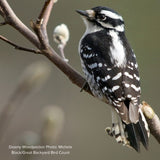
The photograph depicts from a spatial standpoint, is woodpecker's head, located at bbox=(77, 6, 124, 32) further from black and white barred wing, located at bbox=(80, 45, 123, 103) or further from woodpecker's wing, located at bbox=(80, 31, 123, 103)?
black and white barred wing, located at bbox=(80, 45, 123, 103)

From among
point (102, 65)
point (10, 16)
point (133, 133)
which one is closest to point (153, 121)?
point (133, 133)

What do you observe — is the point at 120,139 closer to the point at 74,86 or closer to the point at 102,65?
the point at 102,65

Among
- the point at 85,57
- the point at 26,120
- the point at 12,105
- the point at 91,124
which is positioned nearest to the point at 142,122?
the point at 85,57

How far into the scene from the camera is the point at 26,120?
260 inches

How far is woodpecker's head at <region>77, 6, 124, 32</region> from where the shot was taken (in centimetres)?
416

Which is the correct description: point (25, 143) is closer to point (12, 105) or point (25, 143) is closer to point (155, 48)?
point (12, 105)

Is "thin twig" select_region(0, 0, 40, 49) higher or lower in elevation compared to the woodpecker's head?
lower

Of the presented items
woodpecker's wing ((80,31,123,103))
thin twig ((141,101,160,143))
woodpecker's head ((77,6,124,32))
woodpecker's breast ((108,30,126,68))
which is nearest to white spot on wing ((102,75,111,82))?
woodpecker's wing ((80,31,123,103))

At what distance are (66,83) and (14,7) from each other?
1627 mm

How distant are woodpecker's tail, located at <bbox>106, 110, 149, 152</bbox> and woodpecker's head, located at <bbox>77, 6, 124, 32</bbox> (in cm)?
116

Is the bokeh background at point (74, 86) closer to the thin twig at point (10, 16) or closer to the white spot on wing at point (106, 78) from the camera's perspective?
the white spot on wing at point (106, 78)

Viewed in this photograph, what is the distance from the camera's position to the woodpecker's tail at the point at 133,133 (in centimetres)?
314

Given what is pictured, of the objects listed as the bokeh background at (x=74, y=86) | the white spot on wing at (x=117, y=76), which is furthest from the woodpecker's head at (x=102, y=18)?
the bokeh background at (x=74, y=86)

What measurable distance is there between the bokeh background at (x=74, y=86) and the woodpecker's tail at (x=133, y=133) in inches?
117
